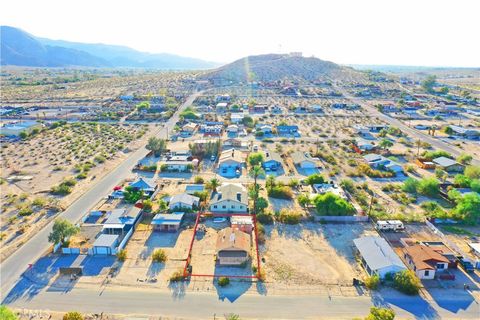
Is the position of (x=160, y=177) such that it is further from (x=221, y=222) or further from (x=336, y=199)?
(x=336, y=199)

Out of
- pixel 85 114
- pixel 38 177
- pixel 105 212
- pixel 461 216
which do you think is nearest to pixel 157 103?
pixel 85 114

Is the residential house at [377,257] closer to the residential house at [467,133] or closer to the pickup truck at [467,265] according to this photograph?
the pickup truck at [467,265]

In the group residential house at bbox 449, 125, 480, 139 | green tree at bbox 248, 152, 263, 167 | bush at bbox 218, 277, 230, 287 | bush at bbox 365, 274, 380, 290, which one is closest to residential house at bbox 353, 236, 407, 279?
bush at bbox 365, 274, 380, 290

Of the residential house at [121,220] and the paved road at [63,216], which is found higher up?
the residential house at [121,220]

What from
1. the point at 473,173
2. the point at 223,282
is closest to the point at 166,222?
the point at 223,282

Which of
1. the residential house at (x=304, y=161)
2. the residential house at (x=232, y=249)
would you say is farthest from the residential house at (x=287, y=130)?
the residential house at (x=232, y=249)

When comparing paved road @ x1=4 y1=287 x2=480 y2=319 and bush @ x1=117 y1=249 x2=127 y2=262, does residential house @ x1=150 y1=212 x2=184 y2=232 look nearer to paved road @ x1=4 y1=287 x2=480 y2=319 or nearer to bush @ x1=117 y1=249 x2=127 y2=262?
bush @ x1=117 y1=249 x2=127 y2=262
